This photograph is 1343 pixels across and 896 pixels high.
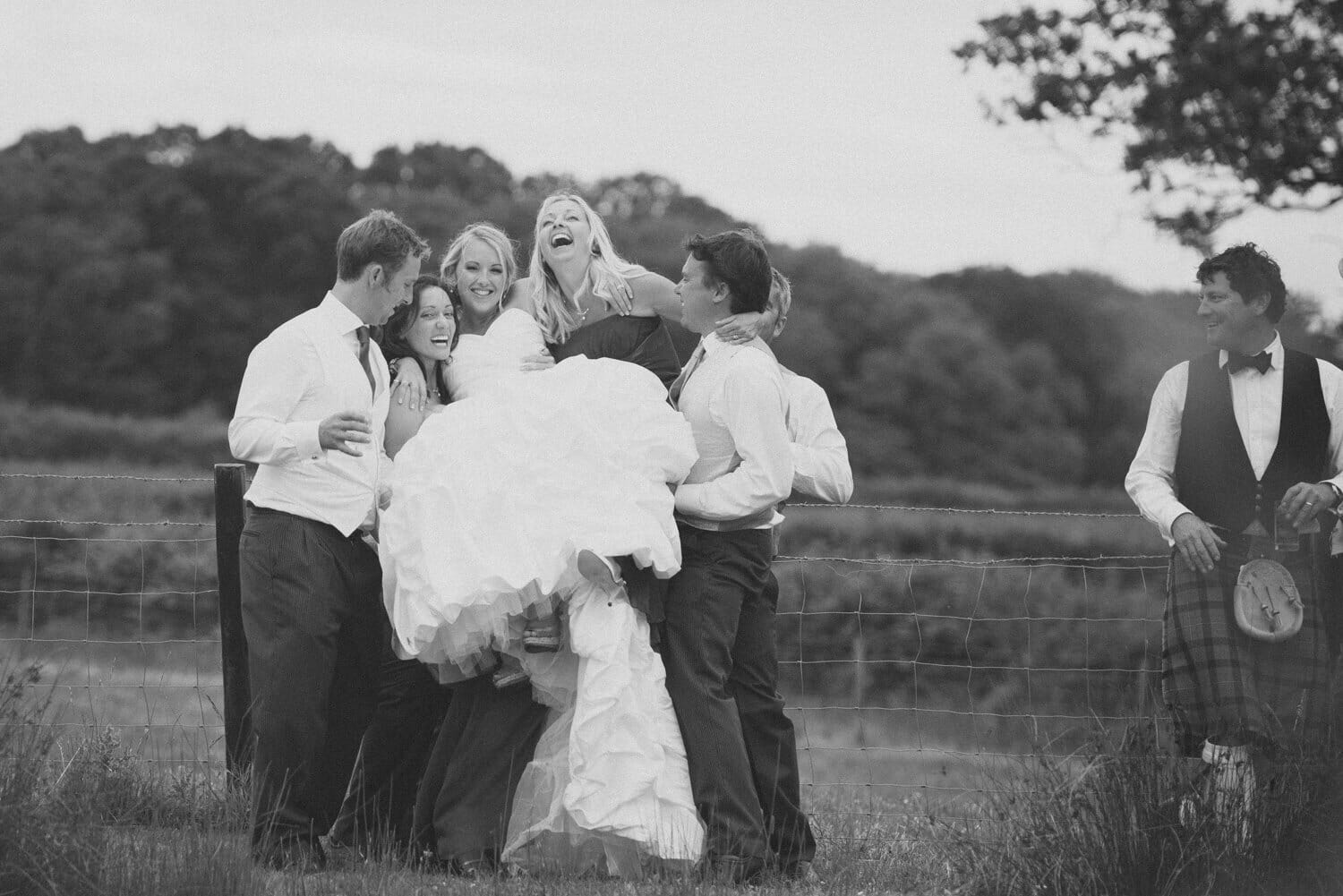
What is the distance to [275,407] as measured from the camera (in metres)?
4.67

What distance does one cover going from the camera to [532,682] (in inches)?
189

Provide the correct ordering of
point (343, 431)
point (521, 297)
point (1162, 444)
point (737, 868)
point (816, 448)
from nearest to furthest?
point (343, 431)
point (737, 868)
point (1162, 444)
point (816, 448)
point (521, 297)

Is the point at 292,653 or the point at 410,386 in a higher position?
the point at 410,386

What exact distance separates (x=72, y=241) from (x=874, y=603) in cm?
2311

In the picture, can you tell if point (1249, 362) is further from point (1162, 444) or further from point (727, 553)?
point (727, 553)

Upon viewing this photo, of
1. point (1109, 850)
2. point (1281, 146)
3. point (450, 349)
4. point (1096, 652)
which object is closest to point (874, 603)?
point (1096, 652)

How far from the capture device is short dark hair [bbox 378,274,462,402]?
17.7ft

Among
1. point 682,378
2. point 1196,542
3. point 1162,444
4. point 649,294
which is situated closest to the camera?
point 1196,542

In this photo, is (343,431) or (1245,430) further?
(1245,430)

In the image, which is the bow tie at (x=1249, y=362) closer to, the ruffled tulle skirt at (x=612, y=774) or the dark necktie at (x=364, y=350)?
the ruffled tulle skirt at (x=612, y=774)

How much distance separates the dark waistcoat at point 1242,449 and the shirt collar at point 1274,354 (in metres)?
0.02

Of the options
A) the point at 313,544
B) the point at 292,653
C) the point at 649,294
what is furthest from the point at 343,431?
the point at 649,294

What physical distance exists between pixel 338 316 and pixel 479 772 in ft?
5.19

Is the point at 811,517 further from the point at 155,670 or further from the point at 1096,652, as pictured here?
the point at 155,670
